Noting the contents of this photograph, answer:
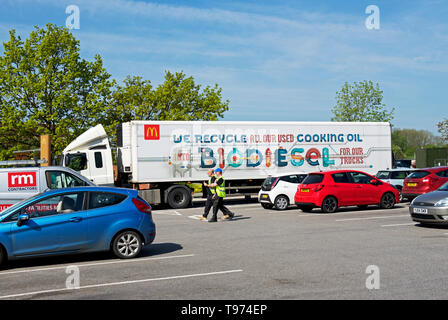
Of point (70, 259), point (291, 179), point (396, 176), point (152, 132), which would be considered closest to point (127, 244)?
point (70, 259)

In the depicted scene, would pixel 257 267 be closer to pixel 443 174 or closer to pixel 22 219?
pixel 22 219

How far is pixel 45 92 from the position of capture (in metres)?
32.1

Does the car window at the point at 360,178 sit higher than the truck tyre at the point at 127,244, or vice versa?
the car window at the point at 360,178

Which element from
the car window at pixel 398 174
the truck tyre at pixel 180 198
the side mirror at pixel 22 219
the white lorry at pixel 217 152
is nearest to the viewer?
the side mirror at pixel 22 219

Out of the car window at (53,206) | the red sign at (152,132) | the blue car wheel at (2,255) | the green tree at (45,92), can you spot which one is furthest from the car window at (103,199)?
the green tree at (45,92)

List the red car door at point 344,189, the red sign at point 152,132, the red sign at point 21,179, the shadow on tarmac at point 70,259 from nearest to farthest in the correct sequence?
the shadow on tarmac at point 70,259, the red sign at point 21,179, the red car door at point 344,189, the red sign at point 152,132

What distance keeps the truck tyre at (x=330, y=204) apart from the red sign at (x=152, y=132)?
8.10 metres

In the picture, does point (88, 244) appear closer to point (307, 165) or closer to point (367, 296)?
point (367, 296)

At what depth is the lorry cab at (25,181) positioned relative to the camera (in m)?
12.4

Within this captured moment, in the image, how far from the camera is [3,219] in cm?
852

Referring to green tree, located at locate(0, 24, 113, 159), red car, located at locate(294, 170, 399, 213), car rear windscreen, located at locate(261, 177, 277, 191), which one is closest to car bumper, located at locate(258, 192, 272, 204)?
car rear windscreen, located at locate(261, 177, 277, 191)

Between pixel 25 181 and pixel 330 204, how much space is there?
10.1m

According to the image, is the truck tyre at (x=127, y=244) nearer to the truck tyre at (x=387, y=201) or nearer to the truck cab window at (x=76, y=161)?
the truck tyre at (x=387, y=201)
